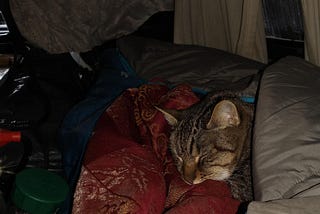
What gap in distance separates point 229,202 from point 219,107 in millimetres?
220

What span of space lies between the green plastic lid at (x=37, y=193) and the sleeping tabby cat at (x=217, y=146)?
0.32m

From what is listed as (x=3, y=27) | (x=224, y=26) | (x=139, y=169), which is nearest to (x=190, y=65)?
(x=224, y=26)

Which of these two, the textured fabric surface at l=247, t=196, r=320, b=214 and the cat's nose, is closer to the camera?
the textured fabric surface at l=247, t=196, r=320, b=214

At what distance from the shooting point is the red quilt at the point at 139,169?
1.14 m

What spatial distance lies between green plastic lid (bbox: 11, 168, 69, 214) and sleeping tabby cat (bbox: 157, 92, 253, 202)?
32 cm

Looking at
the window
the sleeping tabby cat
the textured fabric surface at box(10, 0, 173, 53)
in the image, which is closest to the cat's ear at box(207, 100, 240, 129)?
the sleeping tabby cat

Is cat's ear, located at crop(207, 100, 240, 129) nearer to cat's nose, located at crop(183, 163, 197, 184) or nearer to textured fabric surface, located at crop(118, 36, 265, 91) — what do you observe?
cat's nose, located at crop(183, 163, 197, 184)

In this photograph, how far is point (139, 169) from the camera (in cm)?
122

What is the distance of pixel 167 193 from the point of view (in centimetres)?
125

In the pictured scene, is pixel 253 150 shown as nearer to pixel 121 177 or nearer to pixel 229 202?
pixel 229 202

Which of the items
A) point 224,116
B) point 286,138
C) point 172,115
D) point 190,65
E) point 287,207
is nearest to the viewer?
point 287,207

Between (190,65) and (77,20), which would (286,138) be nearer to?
(190,65)

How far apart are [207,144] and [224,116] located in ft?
0.28

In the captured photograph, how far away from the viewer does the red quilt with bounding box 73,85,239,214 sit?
3.75 ft
